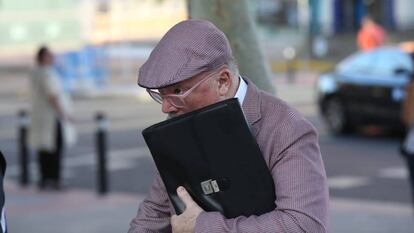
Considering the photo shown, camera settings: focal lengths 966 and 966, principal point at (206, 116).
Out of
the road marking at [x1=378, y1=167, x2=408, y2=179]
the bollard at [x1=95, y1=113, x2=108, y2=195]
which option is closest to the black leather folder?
the bollard at [x1=95, y1=113, x2=108, y2=195]

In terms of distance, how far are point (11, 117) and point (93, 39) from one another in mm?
25142

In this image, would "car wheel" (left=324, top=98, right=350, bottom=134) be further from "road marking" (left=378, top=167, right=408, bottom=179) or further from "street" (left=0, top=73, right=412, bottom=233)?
"road marking" (left=378, top=167, right=408, bottom=179)

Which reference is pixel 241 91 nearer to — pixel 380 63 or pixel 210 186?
pixel 210 186

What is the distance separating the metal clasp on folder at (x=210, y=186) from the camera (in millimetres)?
2498

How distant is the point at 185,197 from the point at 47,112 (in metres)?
9.19

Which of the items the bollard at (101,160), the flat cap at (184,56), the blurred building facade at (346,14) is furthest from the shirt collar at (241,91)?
the blurred building facade at (346,14)

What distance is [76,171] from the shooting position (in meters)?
13.2

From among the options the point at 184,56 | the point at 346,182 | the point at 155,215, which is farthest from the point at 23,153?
the point at 184,56

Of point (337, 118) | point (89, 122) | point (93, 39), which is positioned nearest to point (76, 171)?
point (337, 118)

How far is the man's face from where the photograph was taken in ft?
8.08

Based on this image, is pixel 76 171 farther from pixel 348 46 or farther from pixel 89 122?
pixel 348 46

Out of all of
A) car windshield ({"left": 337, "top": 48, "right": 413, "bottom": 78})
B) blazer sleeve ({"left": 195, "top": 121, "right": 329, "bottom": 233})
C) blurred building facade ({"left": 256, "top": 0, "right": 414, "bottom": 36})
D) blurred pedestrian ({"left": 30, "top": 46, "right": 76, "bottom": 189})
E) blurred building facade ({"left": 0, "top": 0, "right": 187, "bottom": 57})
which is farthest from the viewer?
blurred building facade ({"left": 0, "top": 0, "right": 187, "bottom": 57})

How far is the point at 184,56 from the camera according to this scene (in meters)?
2.44

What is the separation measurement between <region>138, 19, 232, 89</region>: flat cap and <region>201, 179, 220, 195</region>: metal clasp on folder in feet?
0.92
